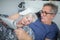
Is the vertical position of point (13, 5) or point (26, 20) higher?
point (13, 5)

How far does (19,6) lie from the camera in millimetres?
967

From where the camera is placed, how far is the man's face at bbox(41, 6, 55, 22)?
0.88 metres

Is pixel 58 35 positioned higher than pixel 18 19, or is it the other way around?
pixel 18 19

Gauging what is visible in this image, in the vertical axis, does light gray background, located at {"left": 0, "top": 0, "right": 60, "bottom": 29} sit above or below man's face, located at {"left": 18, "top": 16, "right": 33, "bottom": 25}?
above

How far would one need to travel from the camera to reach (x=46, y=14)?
0.89 metres

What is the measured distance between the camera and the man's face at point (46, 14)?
0.88 metres

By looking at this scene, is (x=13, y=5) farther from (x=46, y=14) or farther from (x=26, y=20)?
(x=46, y=14)

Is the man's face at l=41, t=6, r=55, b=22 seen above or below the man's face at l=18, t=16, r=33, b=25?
above

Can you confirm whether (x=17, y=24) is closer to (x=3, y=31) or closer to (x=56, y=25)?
(x=3, y=31)

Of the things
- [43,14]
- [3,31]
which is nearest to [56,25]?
[43,14]

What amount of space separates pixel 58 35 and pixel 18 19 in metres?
0.32

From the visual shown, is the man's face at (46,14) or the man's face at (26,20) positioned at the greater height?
the man's face at (46,14)

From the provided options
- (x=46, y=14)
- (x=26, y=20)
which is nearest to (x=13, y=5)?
(x=26, y=20)

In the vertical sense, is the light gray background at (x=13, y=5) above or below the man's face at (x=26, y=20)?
above
